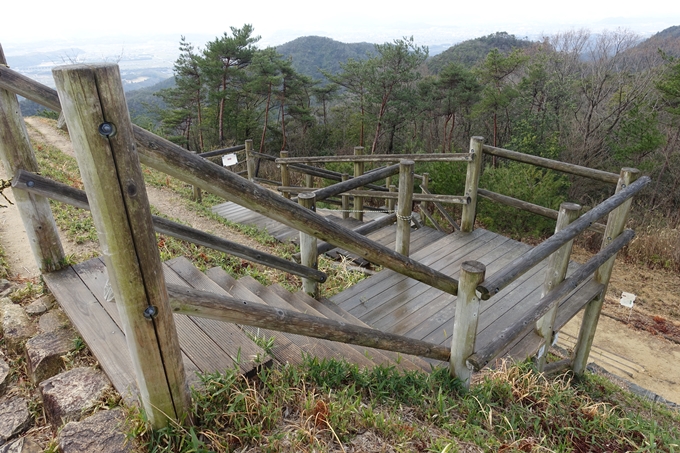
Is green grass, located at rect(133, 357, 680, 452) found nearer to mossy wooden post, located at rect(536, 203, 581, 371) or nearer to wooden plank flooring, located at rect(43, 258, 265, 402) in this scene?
wooden plank flooring, located at rect(43, 258, 265, 402)

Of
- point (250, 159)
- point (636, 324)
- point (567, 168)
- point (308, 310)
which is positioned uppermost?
point (567, 168)

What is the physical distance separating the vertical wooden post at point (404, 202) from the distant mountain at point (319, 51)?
170ft

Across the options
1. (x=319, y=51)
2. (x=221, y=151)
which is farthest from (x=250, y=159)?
(x=319, y=51)

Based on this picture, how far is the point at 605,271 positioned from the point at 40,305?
13.4 ft

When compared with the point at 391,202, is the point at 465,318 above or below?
A: above

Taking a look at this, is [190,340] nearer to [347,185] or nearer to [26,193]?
[26,193]

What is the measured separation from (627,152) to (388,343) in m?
16.1

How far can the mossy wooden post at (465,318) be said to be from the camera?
208cm

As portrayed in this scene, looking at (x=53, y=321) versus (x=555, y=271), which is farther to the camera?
(x=555, y=271)

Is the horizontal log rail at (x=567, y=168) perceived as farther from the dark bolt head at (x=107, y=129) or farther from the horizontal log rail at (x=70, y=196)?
the dark bolt head at (x=107, y=129)

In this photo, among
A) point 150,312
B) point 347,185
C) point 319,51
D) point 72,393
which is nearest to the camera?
point 150,312

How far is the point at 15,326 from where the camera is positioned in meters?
2.20

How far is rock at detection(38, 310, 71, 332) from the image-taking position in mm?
2174

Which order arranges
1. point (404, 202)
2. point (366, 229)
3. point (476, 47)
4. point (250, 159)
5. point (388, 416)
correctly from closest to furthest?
point (388, 416) < point (366, 229) < point (404, 202) < point (250, 159) < point (476, 47)
